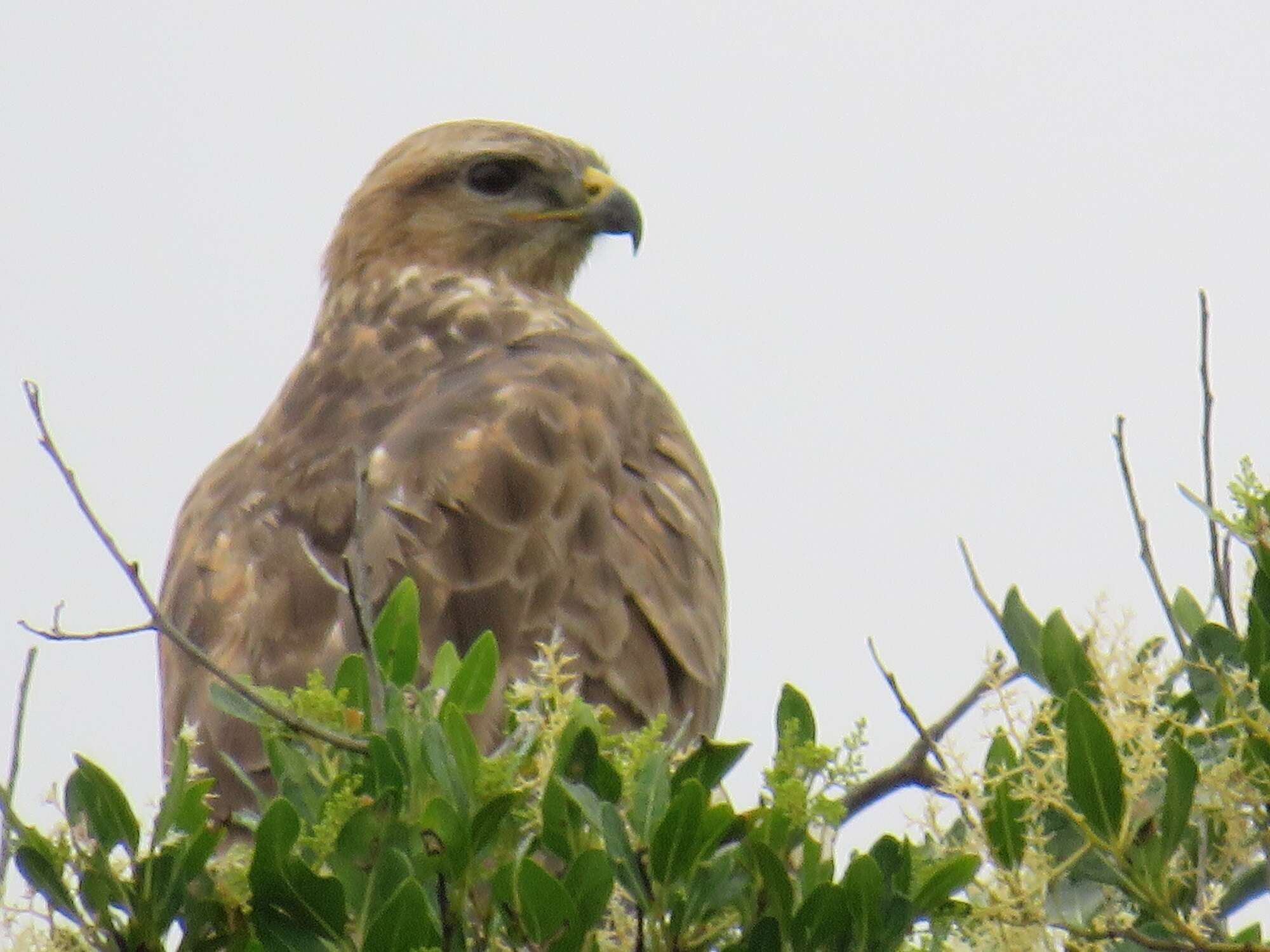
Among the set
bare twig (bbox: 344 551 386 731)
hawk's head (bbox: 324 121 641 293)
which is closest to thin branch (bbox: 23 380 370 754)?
bare twig (bbox: 344 551 386 731)

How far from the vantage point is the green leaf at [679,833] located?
6.84 feet

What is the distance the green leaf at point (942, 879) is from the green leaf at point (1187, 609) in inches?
21.5

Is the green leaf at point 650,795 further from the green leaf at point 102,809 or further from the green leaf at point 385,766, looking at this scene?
the green leaf at point 102,809

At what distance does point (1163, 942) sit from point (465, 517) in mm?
2756

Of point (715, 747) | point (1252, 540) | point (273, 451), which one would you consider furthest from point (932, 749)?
point (273, 451)

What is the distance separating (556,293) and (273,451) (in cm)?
164

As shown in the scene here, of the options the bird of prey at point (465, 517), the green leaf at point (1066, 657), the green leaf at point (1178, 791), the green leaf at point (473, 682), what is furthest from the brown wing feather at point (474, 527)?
the green leaf at point (1178, 791)

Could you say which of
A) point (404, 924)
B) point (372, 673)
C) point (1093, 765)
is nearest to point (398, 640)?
point (372, 673)

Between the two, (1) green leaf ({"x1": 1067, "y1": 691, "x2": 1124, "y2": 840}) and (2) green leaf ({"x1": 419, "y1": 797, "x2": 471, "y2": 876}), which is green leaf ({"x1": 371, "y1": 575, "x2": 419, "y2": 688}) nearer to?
(2) green leaf ({"x1": 419, "y1": 797, "x2": 471, "y2": 876})

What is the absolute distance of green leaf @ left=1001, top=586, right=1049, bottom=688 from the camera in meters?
2.46

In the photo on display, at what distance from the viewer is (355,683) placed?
2.47 meters

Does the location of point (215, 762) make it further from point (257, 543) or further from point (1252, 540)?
point (1252, 540)

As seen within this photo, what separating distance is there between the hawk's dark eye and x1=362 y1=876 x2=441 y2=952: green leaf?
4.75m

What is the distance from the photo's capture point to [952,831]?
2549mm
